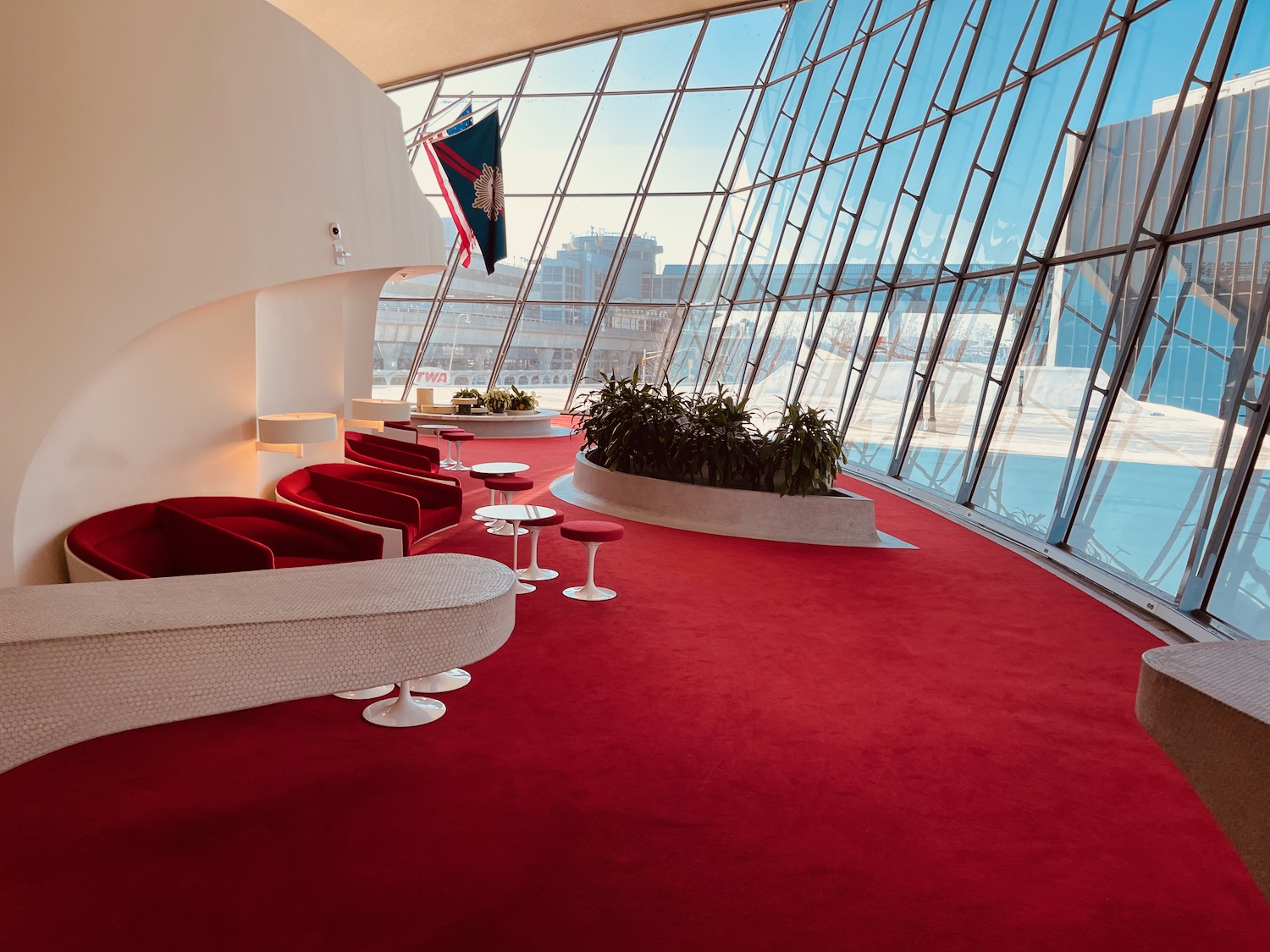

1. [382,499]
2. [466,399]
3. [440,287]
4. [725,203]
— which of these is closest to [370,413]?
[382,499]

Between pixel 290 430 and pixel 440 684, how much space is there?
8.17 feet

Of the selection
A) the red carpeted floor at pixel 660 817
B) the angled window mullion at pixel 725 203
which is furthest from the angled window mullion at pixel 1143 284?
the angled window mullion at pixel 725 203

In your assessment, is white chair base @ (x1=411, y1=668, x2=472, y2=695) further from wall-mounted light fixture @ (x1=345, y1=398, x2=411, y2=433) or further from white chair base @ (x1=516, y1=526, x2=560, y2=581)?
wall-mounted light fixture @ (x1=345, y1=398, x2=411, y2=433)

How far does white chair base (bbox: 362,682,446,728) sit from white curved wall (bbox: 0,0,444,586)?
1.77m

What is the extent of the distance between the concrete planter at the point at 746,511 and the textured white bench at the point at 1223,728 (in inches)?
234

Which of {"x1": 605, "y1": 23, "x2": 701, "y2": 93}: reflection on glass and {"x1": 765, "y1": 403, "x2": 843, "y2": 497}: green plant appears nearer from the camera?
{"x1": 765, "y1": 403, "x2": 843, "y2": 497}: green plant

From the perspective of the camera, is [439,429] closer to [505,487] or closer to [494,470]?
[494,470]

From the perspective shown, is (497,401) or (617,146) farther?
(617,146)

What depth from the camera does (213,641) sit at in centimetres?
239

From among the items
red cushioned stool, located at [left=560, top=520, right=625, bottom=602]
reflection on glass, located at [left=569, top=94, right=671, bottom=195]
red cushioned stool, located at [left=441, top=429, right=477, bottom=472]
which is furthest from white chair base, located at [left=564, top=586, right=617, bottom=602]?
reflection on glass, located at [left=569, top=94, right=671, bottom=195]

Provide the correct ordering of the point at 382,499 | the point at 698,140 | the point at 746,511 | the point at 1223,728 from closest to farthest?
the point at 1223,728
the point at 382,499
the point at 746,511
the point at 698,140

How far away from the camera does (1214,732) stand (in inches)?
73.5

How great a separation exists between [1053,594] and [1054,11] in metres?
6.58

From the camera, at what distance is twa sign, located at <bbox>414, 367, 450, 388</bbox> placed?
18094mm
